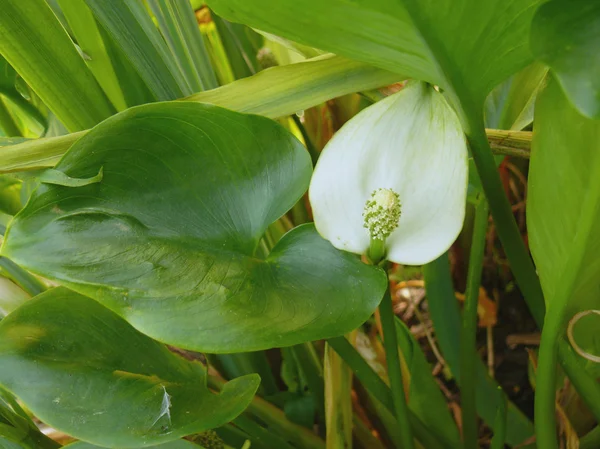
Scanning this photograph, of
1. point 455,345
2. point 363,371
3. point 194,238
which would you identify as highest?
point 194,238

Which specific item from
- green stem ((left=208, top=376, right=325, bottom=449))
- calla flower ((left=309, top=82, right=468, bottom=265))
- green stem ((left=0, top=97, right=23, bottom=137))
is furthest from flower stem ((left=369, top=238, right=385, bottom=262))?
green stem ((left=0, top=97, right=23, bottom=137))

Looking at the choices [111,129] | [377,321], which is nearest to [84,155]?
[111,129]

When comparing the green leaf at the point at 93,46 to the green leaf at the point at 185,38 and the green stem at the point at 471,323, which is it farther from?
the green stem at the point at 471,323

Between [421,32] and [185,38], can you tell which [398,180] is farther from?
[185,38]

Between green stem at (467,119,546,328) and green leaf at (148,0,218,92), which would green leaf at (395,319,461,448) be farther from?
green leaf at (148,0,218,92)

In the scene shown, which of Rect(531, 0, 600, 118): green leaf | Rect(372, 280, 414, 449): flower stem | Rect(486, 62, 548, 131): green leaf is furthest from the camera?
Rect(486, 62, 548, 131): green leaf

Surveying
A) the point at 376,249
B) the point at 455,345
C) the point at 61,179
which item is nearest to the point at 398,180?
the point at 376,249
